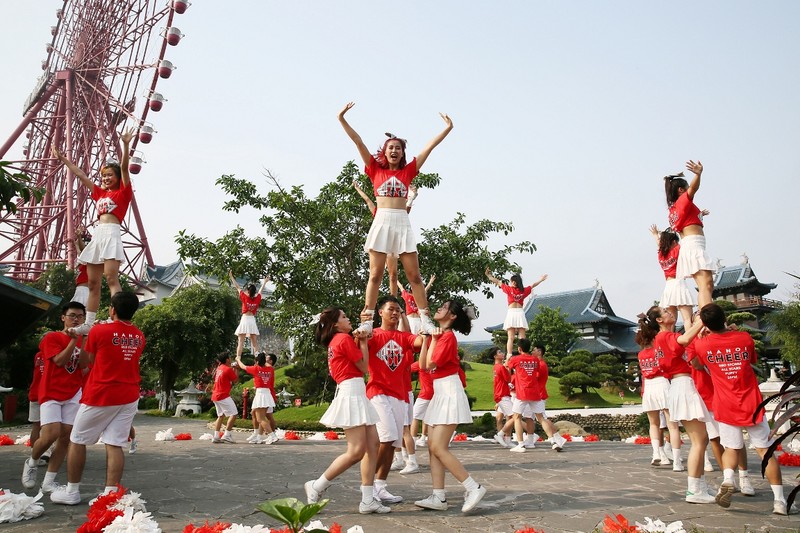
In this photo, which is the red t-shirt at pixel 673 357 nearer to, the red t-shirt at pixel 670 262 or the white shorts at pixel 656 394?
the white shorts at pixel 656 394

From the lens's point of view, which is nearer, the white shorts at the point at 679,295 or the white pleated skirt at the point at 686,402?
the white pleated skirt at the point at 686,402

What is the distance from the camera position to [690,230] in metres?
7.81

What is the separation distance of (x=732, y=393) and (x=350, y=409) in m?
3.60

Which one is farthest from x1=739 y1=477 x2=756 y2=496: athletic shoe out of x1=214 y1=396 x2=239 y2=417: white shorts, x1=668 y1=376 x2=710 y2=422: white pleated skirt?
x1=214 y1=396 x2=239 y2=417: white shorts

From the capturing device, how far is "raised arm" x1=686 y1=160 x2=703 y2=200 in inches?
290

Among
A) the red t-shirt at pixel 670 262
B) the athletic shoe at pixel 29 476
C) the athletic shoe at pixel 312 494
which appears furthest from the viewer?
the red t-shirt at pixel 670 262

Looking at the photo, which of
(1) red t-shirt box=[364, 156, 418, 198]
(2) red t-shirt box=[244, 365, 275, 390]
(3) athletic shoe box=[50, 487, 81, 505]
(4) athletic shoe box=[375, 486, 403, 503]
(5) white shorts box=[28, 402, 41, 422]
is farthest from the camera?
(2) red t-shirt box=[244, 365, 275, 390]

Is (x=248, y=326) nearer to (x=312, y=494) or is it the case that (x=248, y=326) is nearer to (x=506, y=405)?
(x=506, y=405)

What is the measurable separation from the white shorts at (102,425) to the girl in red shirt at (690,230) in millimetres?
6768

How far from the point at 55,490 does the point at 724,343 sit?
6788 millimetres

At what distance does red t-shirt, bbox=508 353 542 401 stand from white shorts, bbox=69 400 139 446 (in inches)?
267

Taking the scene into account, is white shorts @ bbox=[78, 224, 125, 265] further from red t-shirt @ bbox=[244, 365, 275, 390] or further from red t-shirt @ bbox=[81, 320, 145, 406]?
red t-shirt @ bbox=[244, 365, 275, 390]

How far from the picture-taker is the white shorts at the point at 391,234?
22.5 ft

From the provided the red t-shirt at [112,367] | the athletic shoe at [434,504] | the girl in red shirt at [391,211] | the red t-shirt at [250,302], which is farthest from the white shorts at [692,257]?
the red t-shirt at [250,302]
